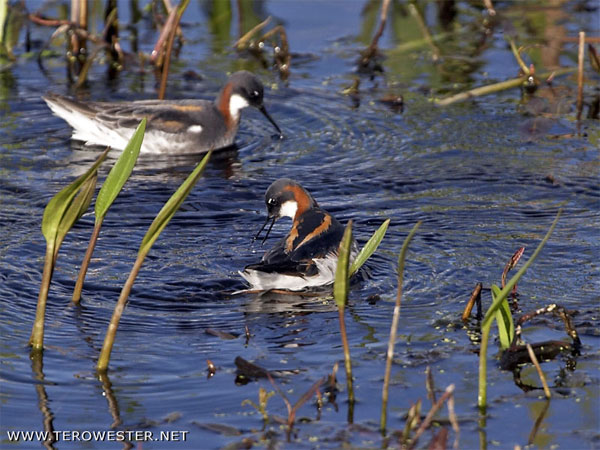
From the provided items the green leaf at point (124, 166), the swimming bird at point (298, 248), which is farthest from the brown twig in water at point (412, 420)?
the swimming bird at point (298, 248)

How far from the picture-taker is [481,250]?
7.07 meters

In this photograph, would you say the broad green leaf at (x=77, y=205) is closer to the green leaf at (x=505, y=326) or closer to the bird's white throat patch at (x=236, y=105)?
the green leaf at (x=505, y=326)

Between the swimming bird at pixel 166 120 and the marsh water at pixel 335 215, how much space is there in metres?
0.21

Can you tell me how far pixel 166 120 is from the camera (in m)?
10.2

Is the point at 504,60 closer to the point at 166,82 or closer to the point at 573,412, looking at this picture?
the point at 166,82

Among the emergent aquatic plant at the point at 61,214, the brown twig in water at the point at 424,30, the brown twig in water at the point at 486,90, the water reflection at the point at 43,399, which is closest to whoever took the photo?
the water reflection at the point at 43,399

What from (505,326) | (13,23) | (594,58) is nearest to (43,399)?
(505,326)

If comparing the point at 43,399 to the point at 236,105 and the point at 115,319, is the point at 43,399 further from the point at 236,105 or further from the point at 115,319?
the point at 236,105

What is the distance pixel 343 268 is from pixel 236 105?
6324mm

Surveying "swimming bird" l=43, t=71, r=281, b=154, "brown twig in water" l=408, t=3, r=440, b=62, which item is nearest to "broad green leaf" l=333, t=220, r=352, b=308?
A: "swimming bird" l=43, t=71, r=281, b=154

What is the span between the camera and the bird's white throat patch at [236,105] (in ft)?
34.4

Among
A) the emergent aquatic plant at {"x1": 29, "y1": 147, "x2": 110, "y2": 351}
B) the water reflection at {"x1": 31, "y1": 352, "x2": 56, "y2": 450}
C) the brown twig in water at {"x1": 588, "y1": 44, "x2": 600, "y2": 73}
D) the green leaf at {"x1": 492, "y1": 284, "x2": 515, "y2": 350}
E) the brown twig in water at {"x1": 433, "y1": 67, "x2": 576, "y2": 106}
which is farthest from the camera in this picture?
the brown twig in water at {"x1": 588, "y1": 44, "x2": 600, "y2": 73}

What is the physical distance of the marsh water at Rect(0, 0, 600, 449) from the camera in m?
4.81

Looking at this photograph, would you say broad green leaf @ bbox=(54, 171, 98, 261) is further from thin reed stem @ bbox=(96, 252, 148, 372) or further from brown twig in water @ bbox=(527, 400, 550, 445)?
brown twig in water @ bbox=(527, 400, 550, 445)
